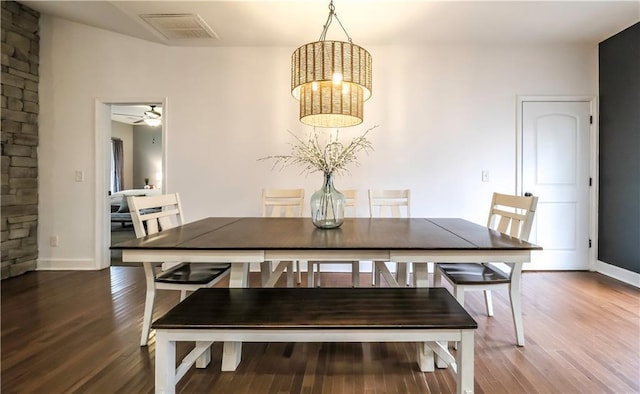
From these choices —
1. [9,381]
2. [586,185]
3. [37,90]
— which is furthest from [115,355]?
[586,185]

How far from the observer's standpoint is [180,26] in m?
3.01

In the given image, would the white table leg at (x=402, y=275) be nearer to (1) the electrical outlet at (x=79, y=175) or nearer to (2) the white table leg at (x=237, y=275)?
(2) the white table leg at (x=237, y=275)

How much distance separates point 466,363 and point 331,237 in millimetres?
785

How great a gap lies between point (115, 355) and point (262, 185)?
2.09m

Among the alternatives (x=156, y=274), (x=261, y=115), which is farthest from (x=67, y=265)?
(x=261, y=115)

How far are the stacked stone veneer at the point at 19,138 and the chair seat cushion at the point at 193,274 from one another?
2517 mm

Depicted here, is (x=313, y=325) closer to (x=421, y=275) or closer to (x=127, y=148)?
(x=421, y=275)

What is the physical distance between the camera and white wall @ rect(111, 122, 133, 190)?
8.12 meters

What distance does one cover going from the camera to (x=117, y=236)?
5.58 metres

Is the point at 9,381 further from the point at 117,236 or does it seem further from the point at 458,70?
the point at 117,236

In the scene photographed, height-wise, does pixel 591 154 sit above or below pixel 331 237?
above

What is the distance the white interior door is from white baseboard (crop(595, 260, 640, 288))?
0.12 metres

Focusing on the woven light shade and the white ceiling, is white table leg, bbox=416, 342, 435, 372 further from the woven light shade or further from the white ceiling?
the white ceiling

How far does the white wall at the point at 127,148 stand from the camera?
8.12 m
